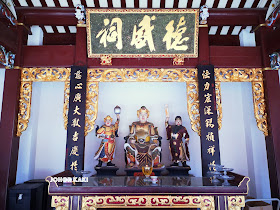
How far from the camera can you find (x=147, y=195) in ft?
6.63

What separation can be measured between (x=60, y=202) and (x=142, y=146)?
1962 millimetres

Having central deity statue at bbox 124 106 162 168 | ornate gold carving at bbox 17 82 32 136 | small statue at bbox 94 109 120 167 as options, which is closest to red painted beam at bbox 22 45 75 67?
ornate gold carving at bbox 17 82 32 136

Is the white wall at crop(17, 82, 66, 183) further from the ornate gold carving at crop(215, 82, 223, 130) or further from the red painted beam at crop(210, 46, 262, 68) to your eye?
the red painted beam at crop(210, 46, 262, 68)

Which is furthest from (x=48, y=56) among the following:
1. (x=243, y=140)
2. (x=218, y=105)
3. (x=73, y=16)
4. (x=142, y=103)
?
(x=243, y=140)

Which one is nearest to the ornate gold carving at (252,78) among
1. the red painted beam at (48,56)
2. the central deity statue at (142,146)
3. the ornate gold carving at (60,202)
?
the central deity statue at (142,146)

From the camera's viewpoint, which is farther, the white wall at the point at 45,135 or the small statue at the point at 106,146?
the white wall at the point at 45,135

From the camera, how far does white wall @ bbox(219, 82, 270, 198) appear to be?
393 centimetres

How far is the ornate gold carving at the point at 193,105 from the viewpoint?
12.2 feet

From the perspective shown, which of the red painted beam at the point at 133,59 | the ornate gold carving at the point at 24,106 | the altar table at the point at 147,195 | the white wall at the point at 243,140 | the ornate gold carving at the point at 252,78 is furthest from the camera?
the white wall at the point at 243,140

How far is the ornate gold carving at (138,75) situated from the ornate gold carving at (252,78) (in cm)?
50

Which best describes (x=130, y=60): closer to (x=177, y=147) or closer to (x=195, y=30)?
(x=195, y=30)

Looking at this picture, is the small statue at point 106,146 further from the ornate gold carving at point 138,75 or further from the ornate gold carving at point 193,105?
the ornate gold carving at point 193,105

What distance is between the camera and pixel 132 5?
3857mm

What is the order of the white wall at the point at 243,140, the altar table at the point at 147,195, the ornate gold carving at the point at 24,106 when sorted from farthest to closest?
1. the white wall at the point at 243,140
2. the ornate gold carving at the point at 24,106
3. the altar table at the point at 147,195
